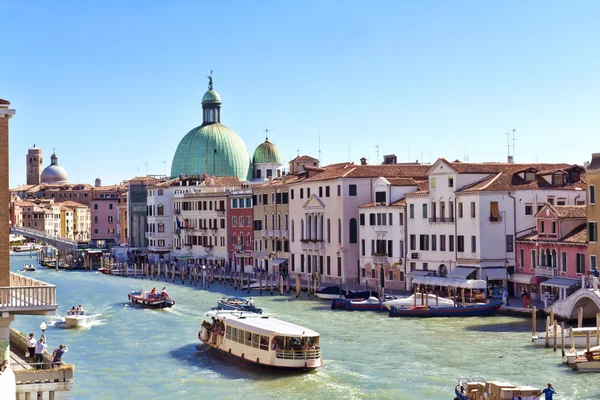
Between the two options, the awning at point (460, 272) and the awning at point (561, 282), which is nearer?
the awning at point (561, 282)

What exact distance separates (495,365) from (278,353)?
496 centimetres

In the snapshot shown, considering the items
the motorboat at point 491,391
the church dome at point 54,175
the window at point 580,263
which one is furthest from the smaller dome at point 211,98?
the church dome at point 54,175

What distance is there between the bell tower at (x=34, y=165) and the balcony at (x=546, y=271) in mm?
126460

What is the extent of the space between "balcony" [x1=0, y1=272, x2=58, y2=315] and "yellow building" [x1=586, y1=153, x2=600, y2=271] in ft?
68.9

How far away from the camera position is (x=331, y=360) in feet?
80.5

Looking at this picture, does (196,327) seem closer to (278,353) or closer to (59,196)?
(278,353)

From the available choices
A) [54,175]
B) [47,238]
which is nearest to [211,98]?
[47,238]

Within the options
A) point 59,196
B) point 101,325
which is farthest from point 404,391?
point 59,196

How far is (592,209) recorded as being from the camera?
31.5 metres

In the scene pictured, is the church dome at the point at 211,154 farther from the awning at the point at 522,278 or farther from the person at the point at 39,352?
the person at the point at 39,352

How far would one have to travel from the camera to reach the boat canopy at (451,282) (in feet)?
113

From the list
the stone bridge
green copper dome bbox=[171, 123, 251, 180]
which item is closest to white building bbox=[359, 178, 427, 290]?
the stone bridge

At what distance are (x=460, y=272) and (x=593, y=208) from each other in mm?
6037

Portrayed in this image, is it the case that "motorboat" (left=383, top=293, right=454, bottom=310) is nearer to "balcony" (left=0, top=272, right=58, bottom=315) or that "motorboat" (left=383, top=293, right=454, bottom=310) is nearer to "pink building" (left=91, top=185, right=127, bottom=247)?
"balcony" (left=0, top=272, right=58, bottom=315)
